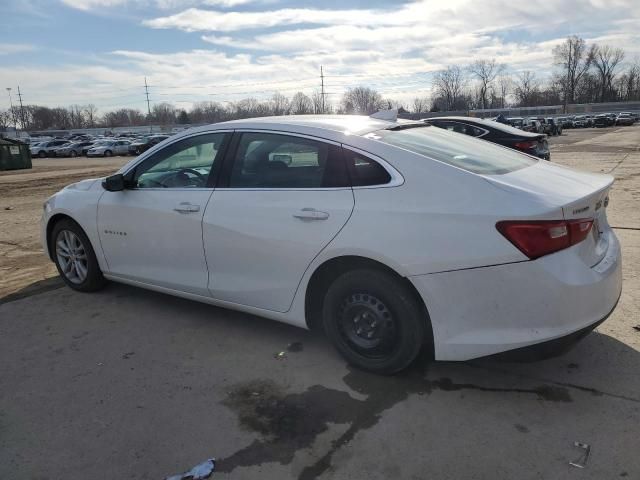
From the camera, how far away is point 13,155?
30078mm

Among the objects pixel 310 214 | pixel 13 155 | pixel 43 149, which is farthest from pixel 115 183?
pixel 43 149

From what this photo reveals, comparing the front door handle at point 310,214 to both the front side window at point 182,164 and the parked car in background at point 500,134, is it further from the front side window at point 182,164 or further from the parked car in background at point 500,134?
the parked car in background at point 500,134

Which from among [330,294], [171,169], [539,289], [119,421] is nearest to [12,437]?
[119,421]

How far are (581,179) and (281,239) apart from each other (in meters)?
1.99

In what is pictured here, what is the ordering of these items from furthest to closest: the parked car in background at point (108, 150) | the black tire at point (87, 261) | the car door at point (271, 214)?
1. the parked car in background at point (108, 150)
2. the black tire at point (87, 261)
3. the car door at point (271, 214)

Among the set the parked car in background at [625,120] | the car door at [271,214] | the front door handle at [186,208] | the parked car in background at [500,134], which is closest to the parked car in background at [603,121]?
the parked car in background at [625,120]

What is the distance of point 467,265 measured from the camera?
9.56 ft

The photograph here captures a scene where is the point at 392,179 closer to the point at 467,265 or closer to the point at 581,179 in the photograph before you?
the point at 467,265

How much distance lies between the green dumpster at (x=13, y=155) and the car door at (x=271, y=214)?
101ft

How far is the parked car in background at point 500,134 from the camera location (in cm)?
1030

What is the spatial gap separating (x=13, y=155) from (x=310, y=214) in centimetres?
3193

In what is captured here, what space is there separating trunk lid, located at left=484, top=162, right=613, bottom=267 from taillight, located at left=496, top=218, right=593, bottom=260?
113mm

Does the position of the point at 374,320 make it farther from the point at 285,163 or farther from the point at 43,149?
the point at 43,149

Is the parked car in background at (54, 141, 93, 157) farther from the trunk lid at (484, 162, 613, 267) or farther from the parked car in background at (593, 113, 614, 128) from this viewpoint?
the parked car in background at (593, 113, 614, 128)
